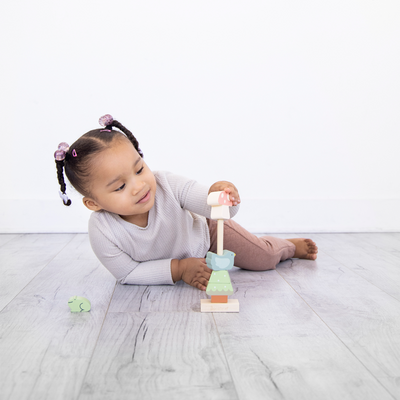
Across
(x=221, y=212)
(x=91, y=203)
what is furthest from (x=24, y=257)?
(x=221, y=212)

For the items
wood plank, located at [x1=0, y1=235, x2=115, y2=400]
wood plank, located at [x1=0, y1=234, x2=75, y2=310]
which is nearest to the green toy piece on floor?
wood plank, located at [x1=0, y1=235, x2=115, y2=400]

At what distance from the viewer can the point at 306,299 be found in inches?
40.6

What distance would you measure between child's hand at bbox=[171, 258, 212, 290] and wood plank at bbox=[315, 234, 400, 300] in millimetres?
456

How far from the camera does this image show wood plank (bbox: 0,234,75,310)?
45.4 inches

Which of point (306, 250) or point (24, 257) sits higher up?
point (306, 250)

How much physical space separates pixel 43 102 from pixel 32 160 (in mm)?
261

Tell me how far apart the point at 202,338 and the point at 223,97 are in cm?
132

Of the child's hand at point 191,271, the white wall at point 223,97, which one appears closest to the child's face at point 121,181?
the child's hand at point 191,271

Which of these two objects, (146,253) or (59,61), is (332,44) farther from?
(146,253)

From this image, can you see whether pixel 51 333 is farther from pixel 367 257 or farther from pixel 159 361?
pixel 367 257

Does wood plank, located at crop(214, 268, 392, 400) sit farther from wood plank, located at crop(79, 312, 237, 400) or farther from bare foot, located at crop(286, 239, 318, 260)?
bare foot, located at crop(286, 239, 318, 260)

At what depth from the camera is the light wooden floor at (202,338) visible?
647 mm

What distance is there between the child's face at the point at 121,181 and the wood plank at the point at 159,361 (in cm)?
27

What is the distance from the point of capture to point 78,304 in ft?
3.10
